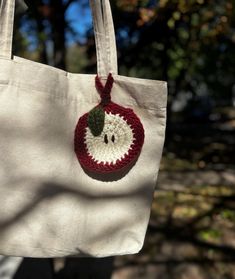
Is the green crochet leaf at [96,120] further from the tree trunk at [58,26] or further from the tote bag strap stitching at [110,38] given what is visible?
the tree trunk at [58,26]

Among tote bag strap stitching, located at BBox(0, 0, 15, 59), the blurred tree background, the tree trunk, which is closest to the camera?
tote bag strap stitching, located at BBox(0, 0, 15, 59)

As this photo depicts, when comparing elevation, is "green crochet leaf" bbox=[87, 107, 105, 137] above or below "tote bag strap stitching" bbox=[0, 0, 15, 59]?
below

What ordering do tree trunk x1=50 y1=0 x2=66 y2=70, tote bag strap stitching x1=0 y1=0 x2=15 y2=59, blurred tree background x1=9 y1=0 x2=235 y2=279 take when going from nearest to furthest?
tote bag strap stitching x1=0 y1=0 x2=15 y2=59
blurred tree background x1=9 y1=0 x2=235 y2=279
tree trunk x1=50 y1=0 x2=66 y2=70

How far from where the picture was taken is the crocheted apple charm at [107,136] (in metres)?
1.11

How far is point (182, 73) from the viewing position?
392 inches

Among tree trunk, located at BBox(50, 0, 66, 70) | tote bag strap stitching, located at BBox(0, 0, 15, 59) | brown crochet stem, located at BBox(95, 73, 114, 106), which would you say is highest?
tree trunk, located at BBox(50, 0, 66, 70)

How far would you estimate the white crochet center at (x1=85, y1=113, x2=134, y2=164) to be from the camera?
1.13 metres

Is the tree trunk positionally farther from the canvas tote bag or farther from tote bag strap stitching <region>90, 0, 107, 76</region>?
the canvas tote bag

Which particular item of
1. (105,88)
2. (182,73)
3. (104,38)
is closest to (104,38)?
(104,38)

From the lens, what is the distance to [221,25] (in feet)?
10.0

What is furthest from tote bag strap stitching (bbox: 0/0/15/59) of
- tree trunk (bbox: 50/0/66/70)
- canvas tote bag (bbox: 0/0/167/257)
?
tree trunk (bbox: 50/0/66/70)

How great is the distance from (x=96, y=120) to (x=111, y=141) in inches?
3.4

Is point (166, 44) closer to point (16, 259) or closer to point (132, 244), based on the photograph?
point (16, 259)

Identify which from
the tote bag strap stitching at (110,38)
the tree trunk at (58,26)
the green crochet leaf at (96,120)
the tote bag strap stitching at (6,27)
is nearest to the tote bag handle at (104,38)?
the tote bag strap stitching at (110,38)
